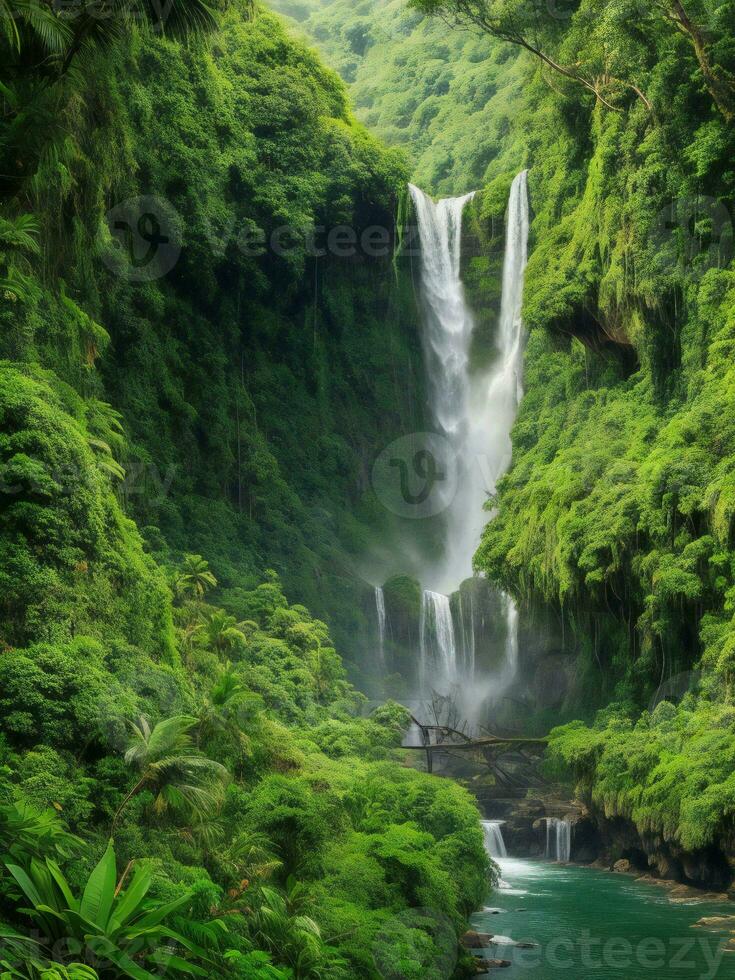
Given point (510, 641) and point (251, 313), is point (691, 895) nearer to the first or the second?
point (510, 641)

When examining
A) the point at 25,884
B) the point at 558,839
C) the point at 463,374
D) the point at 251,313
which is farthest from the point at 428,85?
the point at 25,884

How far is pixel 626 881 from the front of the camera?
24.3 m

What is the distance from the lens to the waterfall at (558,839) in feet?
89.8

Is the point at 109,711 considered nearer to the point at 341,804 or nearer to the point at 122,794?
the point at 122,794

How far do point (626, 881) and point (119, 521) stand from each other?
13.8m

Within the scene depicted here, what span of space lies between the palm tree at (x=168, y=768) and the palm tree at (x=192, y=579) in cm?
1250

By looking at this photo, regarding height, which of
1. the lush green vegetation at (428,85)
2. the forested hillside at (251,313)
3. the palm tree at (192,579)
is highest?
the lush green vegetation at (428,85)

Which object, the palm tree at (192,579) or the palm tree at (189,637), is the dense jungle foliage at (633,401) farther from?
A: the palm tree at (189,637)

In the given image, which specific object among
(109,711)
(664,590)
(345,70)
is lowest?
(109,711)

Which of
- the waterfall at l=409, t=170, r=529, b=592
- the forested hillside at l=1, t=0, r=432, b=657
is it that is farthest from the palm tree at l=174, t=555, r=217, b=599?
the waterfall at l=409, t=170, r=529, b=592

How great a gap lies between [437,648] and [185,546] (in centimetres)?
1022

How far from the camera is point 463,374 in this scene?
4441 cm

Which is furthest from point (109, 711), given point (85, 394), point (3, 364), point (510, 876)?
point (510, 876)

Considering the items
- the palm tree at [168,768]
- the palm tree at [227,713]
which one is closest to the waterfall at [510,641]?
the palm tree at [227,713]
